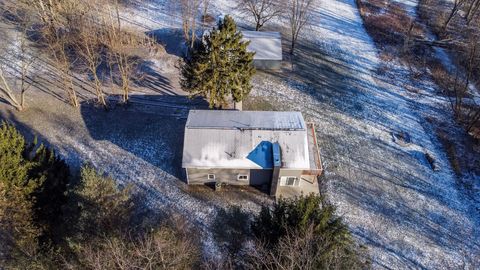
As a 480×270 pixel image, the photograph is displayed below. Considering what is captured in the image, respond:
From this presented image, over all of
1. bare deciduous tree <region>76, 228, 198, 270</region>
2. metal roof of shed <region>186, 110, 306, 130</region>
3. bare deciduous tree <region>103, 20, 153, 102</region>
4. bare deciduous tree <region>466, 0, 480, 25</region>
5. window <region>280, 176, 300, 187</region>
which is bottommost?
window <region>280, 176, 300, 187</region>

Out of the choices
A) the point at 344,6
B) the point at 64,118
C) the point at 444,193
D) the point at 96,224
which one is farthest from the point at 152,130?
the point at 344,6

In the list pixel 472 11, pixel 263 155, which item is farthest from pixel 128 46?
pixel 472 11

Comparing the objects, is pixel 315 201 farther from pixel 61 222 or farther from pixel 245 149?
pixel 61 222

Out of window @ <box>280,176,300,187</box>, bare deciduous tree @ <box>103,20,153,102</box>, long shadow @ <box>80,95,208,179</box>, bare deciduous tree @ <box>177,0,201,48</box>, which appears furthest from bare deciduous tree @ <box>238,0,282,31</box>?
window @ <box>280,176,300,187</box>

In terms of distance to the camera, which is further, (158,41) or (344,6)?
(344,6)

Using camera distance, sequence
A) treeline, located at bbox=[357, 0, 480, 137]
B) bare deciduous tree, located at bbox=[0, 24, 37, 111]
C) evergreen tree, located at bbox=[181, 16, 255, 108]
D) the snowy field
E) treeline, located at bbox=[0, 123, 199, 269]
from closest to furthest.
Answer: treeline, located at bbox=[0, 123, 199, 269] < the snowy field < evergreen tree, located at bbox=[181, 16, 255, 108] < bare deciduous tree, located at bbox=[0, 24, 37, 111] < treeline, located at bbox=[357, 0, 480, 137]

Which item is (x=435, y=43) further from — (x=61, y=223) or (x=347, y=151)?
(x=61, y=223)

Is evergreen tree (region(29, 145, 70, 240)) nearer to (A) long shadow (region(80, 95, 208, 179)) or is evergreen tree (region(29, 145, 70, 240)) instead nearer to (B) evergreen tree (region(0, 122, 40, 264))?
(B) evergreen tree (region(0, 122, 40, 264))
